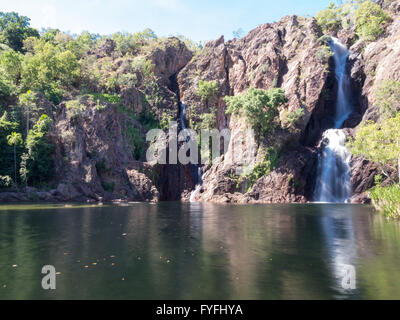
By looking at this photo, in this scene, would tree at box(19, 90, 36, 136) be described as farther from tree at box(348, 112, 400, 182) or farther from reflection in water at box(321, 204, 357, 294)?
reflection in water at box(321, 204, 357, 294)

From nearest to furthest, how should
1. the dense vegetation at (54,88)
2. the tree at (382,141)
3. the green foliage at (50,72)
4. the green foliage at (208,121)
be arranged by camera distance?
the tree at (382,141)
the dense vegetation at (54,88)
the green foliage at (50,72)
the green foliage at (208,121)

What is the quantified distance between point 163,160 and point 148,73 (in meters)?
22.7

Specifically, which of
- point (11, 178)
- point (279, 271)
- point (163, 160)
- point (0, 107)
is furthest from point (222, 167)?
point (279, 271)

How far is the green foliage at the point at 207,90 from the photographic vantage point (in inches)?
2749

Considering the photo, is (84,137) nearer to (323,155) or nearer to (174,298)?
(323,155)

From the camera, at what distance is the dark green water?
8.62m

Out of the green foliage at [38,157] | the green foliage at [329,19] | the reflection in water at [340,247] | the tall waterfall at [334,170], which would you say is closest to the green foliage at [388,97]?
the tall waterfall at [334,170]

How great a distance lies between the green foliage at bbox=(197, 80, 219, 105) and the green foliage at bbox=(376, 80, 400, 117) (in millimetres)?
31360

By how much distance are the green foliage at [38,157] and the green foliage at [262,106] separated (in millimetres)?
32875

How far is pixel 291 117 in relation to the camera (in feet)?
186

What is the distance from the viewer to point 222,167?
60.2 meters

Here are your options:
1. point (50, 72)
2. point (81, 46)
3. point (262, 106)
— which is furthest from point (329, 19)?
point (50, 72)

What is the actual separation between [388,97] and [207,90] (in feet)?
110

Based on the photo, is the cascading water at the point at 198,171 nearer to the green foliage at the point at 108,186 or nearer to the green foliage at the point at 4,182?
the green foliage at the point at 108,186
